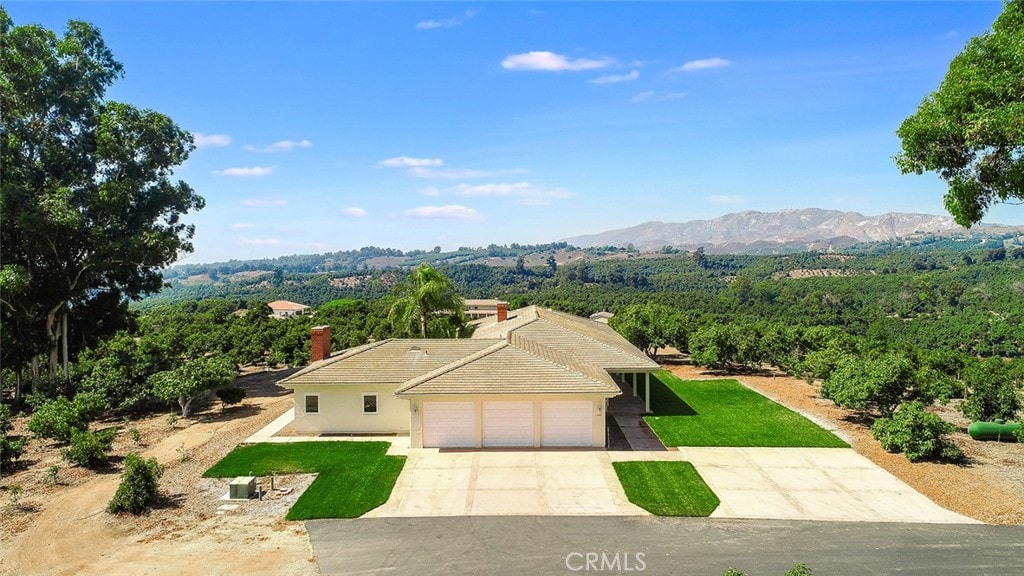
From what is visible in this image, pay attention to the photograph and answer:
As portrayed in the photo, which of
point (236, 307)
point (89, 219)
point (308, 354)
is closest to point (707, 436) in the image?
point (308, 354)

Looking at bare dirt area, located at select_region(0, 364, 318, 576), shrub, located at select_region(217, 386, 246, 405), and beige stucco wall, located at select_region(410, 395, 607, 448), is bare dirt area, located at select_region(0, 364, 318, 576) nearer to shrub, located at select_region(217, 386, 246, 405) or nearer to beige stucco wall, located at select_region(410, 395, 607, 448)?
beige stucco wall, located at select_region(410, 395, 607, 448)

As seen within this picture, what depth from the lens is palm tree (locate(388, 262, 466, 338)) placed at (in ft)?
111

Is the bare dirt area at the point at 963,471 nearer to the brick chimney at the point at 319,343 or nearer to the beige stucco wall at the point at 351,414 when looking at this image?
the beige stucco wall at the point at 351,414

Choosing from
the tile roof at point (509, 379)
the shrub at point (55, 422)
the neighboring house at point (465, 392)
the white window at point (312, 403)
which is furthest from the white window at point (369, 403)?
the shrub at point (55, 422)

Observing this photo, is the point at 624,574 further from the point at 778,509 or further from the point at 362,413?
the point at 362,413

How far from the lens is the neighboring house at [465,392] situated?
2073 cm

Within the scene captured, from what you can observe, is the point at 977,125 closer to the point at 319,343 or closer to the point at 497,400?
the point at 497,400

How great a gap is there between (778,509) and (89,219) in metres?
35.2

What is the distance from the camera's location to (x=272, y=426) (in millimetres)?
24453

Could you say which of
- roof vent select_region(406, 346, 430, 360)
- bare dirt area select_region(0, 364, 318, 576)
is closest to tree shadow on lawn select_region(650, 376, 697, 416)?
roof vent select_region(406, 346, 430, 360)

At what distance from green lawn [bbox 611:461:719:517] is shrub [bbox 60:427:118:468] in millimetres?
17785

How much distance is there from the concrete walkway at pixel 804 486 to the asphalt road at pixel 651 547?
657 mm

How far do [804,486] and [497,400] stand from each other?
10.3 meters

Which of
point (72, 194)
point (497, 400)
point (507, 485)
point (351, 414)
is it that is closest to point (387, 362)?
point (351, 414)
